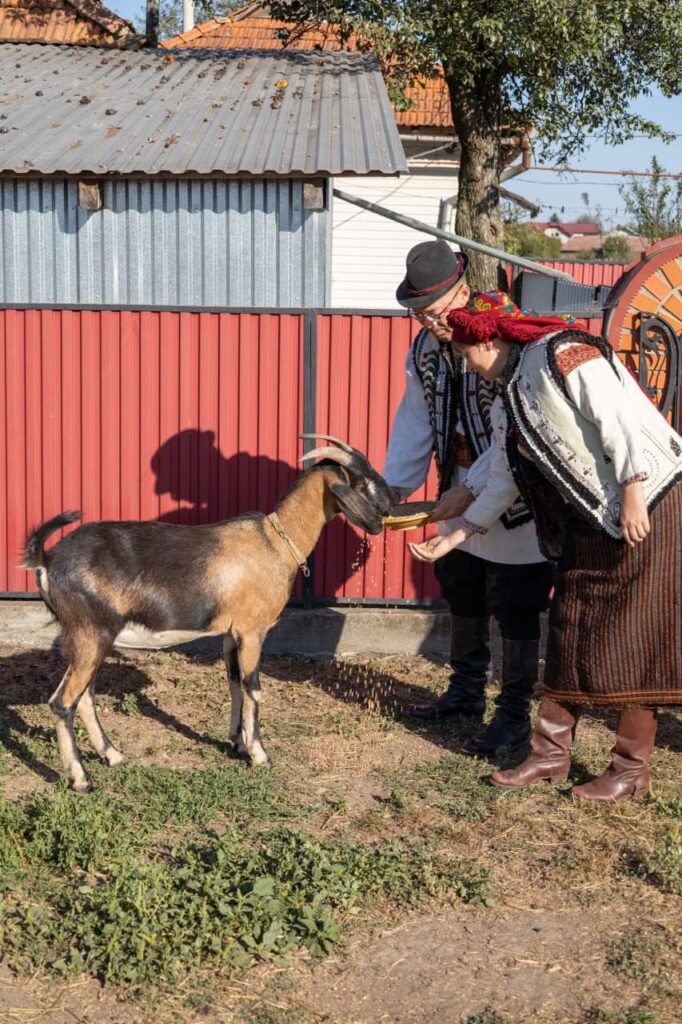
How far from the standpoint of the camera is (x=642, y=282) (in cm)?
635

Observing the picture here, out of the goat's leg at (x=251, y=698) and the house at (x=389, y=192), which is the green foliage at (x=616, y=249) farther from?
the goat's leg at (x=251, y=698)

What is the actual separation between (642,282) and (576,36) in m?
9.42

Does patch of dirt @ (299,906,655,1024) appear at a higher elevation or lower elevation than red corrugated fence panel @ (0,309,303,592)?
lower

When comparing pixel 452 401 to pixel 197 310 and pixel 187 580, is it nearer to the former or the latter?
pixel 187 580

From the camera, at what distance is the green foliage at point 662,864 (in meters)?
4.30

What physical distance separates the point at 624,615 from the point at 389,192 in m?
17.0

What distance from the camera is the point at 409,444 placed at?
6.05 meters

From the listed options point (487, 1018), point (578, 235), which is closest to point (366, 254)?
point (487, 1018)

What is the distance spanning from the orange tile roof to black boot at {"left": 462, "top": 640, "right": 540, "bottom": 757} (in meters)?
15.0

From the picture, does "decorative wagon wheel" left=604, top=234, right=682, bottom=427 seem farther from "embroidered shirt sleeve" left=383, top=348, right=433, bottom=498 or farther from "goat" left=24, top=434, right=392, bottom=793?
"goat" left=24, top=434, right=392, bottom=793

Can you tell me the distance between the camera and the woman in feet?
15.0

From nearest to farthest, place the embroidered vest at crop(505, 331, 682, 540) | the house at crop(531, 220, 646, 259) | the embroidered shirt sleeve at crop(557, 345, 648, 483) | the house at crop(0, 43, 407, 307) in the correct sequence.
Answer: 1. the embroidered shirt sleeve at crop(557, 345, 648, 483)
2. the embroidered vest at crop(505, 331, 682, 540)
3. the house at crop(0, 43, 407, 307)
4. the house at crop(531, 220, 646, 259)

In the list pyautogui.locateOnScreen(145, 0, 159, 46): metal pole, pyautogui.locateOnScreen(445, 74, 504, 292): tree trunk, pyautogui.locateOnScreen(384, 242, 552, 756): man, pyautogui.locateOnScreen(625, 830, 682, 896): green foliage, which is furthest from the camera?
pyautogui.locateOnScreen(445, 74, 504, 292): tree trunk

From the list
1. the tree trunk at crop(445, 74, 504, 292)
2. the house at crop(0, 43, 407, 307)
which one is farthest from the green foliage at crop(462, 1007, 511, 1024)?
the tree trunk at crop(445, 74, 504, 292)
